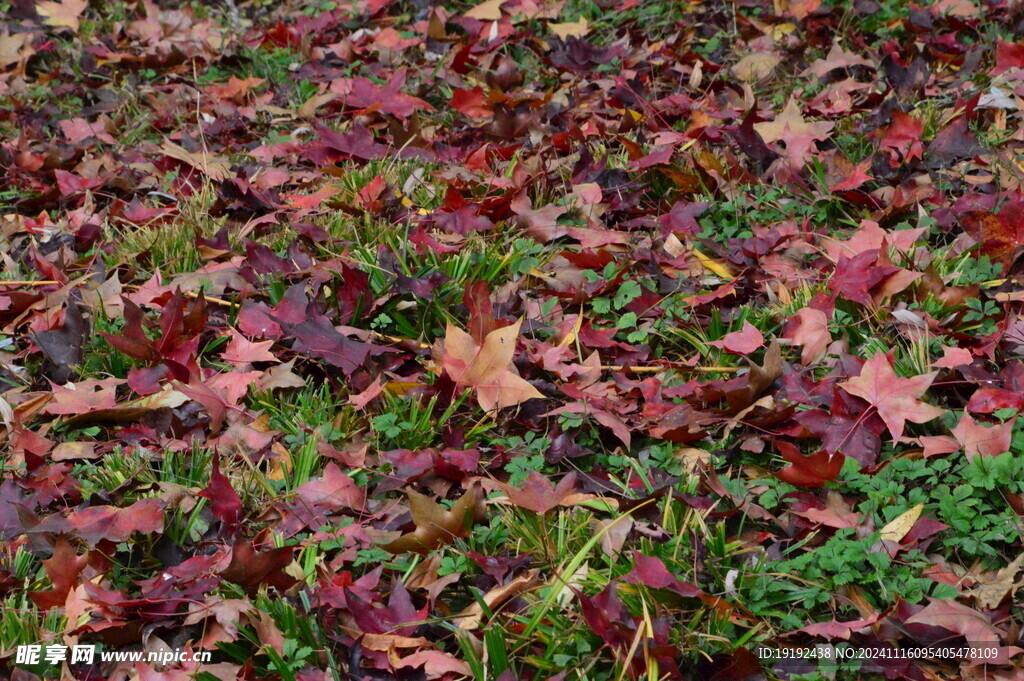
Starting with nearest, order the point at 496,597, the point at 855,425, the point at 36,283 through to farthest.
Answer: the point at 496,597 → the point at 855,425 → the point at 36,283

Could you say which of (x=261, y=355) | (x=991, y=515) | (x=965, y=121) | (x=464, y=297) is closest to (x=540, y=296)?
(x=464, y=297)

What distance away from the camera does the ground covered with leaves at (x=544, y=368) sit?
163 cm

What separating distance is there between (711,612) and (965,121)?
1.93m

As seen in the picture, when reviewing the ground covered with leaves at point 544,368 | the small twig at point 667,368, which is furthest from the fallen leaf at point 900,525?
the small twig at point 667,368

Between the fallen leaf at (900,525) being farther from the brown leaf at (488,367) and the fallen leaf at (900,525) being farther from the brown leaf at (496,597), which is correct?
the brown leaf at (488,367)

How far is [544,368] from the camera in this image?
2160mm

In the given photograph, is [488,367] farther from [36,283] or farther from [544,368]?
[36,283]

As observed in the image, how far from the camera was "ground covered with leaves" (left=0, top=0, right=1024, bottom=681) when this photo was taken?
5.34ft

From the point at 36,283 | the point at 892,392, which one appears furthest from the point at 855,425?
the point at 36,283

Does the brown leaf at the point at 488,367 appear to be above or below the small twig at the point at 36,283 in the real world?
above

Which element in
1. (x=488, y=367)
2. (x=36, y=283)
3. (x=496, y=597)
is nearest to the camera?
(x=496, y=597)

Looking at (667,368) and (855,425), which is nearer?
(855,425)

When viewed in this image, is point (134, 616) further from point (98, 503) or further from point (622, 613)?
point (622, 613)

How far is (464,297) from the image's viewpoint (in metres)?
2.26
